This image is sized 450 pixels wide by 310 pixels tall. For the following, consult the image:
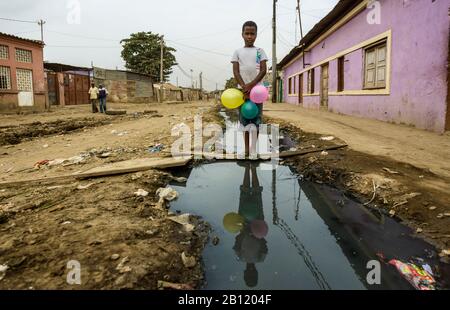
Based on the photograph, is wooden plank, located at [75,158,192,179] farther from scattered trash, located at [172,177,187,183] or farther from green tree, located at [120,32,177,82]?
green tree, located at [120,32,177,82]

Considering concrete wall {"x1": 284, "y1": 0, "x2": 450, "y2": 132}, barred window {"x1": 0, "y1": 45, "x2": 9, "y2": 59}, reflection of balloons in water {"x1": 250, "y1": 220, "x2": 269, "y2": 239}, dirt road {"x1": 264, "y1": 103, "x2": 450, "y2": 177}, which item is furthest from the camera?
barred window {"x1": 0, "y1": 45, "x2": 9, "y2": 59}

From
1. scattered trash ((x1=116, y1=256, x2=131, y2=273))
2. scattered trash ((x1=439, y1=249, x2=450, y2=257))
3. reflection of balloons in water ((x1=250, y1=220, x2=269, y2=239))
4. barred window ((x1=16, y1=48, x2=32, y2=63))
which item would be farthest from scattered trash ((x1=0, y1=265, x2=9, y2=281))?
barred window ((x1=16, y1=48, x2=32, y2=63))

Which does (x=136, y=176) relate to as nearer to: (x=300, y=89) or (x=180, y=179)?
(x=180, y=179)

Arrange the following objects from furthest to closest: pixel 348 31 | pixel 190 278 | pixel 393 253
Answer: pixel 348 31, pixel 393 253, pixel 190 278

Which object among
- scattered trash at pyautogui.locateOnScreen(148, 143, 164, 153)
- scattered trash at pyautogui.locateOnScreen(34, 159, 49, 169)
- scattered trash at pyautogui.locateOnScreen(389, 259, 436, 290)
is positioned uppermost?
scattered trash at pyautogui.locateOnScreen(148, 143, 164, 153)

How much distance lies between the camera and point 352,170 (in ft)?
11.2

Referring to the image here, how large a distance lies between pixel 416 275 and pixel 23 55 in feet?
69.9

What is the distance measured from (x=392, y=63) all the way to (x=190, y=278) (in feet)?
26.2

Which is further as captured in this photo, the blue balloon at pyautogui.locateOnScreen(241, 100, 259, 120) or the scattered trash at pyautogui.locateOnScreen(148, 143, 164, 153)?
the scattered trash at pyautogui.locateOnScreen(148, 143, 164, 153)

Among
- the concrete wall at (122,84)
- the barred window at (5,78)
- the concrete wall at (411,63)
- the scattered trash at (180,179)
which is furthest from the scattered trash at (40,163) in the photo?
the concrete wall at (122,84)

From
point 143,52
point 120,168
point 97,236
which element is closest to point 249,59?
point 120,168

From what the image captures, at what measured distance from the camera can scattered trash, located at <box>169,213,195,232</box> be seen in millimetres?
2222
